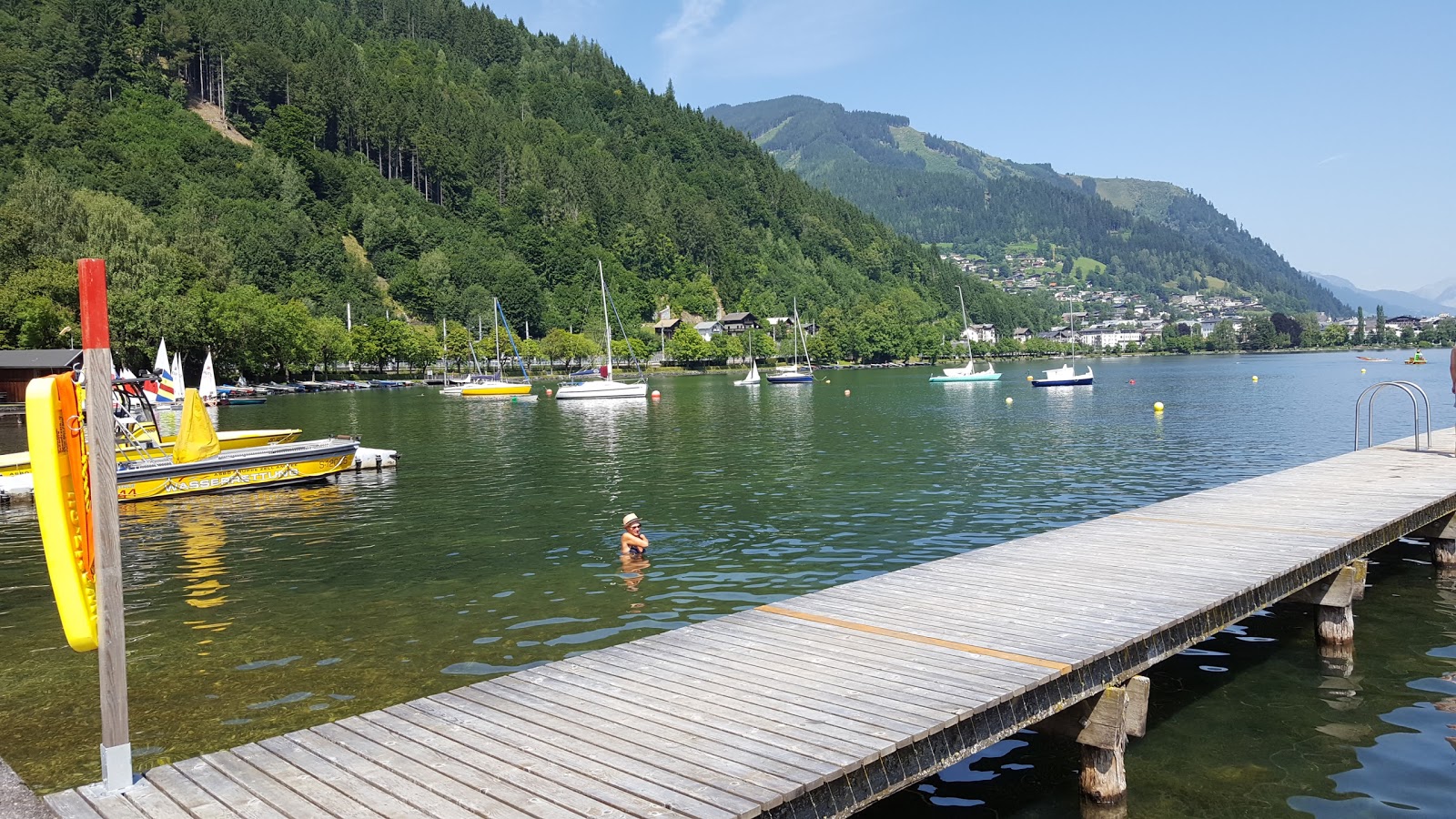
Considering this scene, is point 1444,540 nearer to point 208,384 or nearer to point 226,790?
point 226,790

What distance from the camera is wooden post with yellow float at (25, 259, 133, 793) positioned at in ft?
23.7

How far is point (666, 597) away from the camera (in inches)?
739

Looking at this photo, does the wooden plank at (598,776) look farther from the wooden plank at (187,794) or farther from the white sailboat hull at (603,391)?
the white sailboat hull at (603,391)

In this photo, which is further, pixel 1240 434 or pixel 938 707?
pixel 1240 434

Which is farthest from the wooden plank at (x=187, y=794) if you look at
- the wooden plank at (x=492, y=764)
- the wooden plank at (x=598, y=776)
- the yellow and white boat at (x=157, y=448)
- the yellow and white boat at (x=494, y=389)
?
the yellow and white boat at (x=494, y=389)

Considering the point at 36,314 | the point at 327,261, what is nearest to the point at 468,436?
the point at 36,314

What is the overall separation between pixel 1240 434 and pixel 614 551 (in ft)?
133

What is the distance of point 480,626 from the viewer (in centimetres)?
1705

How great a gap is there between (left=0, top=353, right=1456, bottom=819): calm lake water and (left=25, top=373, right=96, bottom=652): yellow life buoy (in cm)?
485

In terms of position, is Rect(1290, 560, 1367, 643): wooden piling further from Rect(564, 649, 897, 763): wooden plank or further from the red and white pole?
the red and white pole

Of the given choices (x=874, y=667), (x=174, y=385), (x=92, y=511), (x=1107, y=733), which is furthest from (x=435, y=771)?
(x=174, y=385)

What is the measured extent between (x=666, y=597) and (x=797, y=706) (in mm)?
9955

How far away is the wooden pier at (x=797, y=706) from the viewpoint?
730 cm

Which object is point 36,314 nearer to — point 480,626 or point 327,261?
point 480,626
